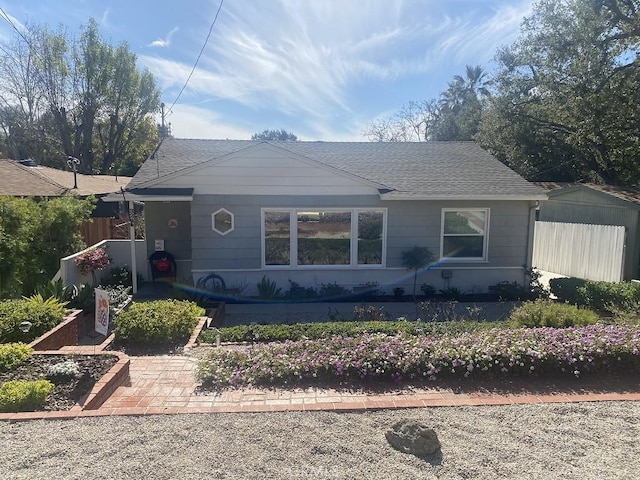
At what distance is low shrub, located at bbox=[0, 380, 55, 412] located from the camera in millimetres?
3943

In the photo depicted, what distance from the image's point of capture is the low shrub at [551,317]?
677 centimetres

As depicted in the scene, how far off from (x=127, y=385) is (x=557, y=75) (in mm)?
21753

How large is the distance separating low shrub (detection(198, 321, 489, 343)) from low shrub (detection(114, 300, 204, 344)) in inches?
13.1

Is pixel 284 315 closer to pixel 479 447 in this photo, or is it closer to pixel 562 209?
pixel 479 447

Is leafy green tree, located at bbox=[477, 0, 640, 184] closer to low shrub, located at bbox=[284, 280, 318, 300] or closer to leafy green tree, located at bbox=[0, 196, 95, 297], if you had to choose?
low shrub, located at bbox=[284, 280, 318, 300]

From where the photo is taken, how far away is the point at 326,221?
34.4 ft

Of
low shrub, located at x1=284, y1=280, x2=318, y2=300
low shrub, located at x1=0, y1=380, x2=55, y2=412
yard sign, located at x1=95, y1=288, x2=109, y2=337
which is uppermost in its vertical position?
yard sign, located at x1=95, y1=288, x2=109, y2=337

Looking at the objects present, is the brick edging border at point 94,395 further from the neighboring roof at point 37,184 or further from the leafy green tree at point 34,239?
the neighboring roof at point 37,184

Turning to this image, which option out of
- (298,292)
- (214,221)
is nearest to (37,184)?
(214,221)

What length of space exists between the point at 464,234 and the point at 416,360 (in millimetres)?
6732

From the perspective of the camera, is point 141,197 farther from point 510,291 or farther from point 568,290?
point 568,290

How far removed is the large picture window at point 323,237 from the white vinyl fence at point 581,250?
650 centimetres

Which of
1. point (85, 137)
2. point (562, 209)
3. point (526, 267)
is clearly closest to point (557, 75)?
point (562, 209)

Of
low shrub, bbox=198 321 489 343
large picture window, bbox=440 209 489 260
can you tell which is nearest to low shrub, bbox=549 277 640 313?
large picture window, bbox=440 209 489 260
